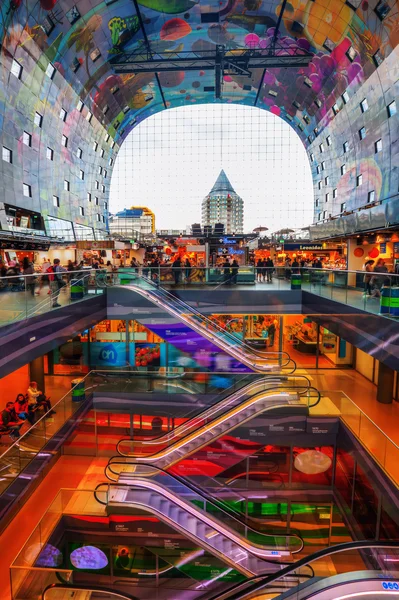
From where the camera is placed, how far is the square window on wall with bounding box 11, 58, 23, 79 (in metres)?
18.2

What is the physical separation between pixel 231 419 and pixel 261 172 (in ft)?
117

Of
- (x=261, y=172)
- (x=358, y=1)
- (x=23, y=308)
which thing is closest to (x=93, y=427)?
(x=23, y=308)

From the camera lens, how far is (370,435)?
9.41 meters

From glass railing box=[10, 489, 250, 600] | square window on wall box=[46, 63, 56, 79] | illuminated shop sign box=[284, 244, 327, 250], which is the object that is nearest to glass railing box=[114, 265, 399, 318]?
glass railing box=[10, 489, 250, 600]

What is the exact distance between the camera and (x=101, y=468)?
38.7ft

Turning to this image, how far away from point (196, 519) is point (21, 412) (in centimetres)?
537

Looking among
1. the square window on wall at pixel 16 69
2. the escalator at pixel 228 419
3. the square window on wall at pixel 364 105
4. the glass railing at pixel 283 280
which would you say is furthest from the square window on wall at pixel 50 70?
the escalator at pixel 228 419

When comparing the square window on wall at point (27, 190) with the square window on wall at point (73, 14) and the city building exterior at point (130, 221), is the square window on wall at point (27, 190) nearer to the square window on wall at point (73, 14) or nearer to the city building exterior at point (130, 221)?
the square window on wall at point (73, 14)

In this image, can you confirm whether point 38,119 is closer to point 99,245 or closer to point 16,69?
point 16,69

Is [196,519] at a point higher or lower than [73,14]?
lower

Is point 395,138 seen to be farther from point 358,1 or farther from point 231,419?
point 231,419

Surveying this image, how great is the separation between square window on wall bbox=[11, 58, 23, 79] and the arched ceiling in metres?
0.77

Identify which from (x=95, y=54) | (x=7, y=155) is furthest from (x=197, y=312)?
(x=95, y=54)

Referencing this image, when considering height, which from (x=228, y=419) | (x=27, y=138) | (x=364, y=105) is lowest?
(x=228, y=419)
